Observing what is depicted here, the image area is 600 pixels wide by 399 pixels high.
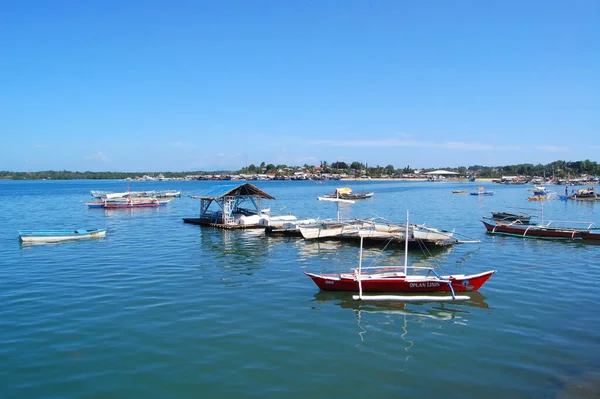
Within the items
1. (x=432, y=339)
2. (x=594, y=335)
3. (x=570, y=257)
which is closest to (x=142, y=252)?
(x=432, y=339)

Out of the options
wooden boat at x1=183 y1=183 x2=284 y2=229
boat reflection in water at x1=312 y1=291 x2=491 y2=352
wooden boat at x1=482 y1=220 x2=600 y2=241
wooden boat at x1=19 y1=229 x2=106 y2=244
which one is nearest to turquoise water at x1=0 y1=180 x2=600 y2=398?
boat reflection in water at x1=312 y1=291 x2=491 y2=352

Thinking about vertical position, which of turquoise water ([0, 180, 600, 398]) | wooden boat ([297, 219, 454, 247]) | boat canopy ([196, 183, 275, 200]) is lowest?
turquoise water ([0, 180, 600, 398])

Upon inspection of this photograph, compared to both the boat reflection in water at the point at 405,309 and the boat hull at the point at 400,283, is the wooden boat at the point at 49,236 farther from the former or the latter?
the boat reflection in water at the point at 405,309

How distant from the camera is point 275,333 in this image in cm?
1684

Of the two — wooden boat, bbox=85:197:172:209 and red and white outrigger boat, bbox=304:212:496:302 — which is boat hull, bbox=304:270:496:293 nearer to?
red and white outrigger boat, bbox=304:212:496:302

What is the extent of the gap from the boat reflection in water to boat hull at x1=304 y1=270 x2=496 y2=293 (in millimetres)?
410

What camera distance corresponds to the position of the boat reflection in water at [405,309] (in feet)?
60.3

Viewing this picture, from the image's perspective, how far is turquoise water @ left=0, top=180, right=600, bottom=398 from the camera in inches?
513

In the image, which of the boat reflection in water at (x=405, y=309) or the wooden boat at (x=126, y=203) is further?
the wooden boat at (x=126, y=203)

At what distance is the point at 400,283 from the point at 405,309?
5.31 ft

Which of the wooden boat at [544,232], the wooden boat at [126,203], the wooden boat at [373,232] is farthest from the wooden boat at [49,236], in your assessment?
the wooden boat at [544,232]

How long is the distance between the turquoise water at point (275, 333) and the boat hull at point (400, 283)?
1.84 ft

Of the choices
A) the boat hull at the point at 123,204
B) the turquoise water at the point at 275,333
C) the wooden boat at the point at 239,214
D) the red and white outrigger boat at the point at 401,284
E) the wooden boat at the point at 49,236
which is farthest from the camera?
the boat hull at the point at 123,204

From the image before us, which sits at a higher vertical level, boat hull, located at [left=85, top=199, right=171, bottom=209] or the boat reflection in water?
boat hull, located at [left=85, top=199, right=171, bottom=209]
